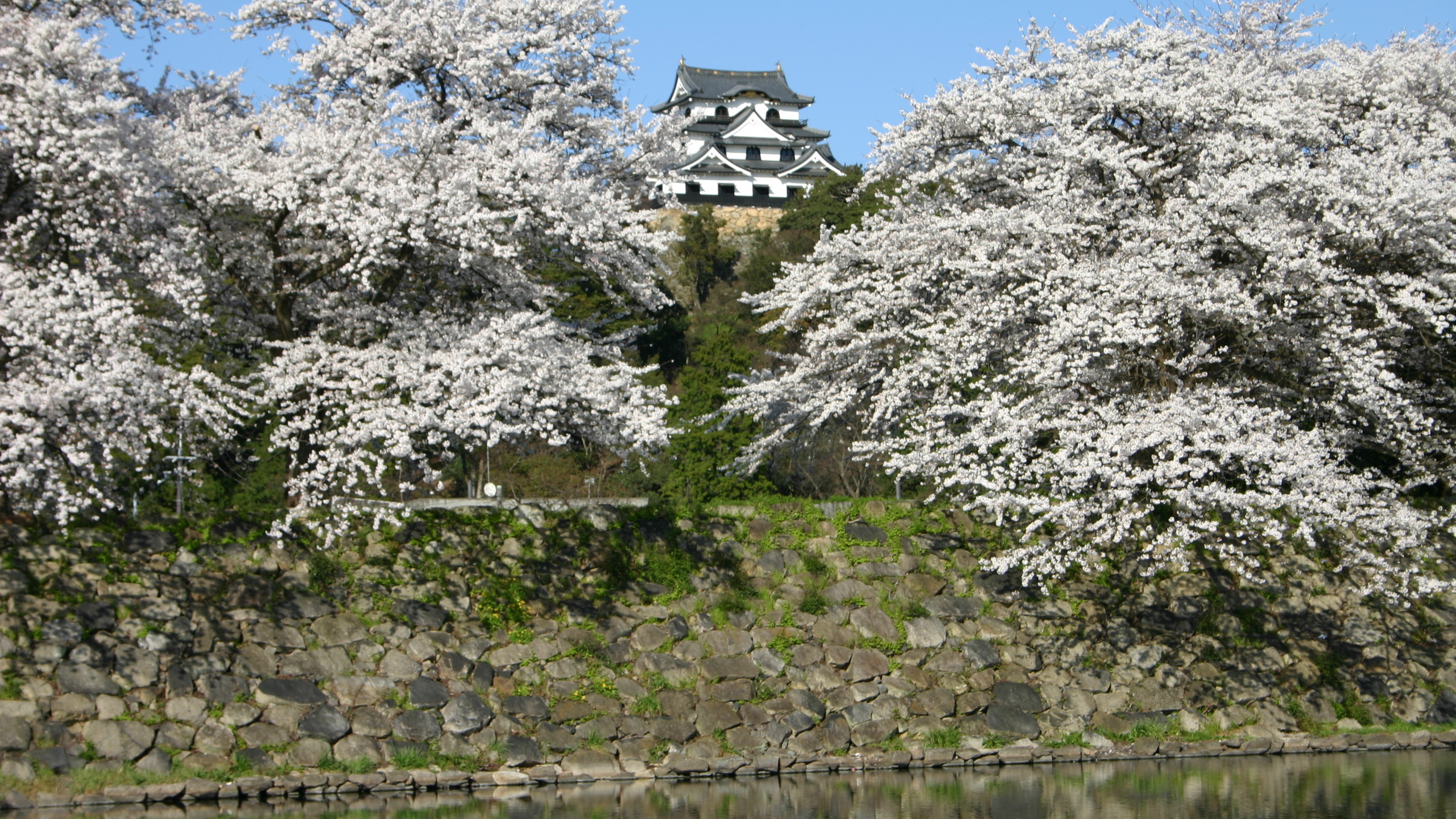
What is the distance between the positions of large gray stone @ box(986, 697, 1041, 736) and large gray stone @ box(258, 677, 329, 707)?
7993 millimetres

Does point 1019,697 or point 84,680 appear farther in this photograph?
point 1019,697

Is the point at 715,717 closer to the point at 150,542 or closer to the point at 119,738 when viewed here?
the point at 119,738

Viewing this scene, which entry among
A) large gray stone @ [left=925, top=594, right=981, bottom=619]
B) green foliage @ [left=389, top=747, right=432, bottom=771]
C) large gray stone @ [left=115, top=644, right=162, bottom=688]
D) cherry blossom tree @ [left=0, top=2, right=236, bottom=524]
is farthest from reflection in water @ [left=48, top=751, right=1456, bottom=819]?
cherry blossom tree @ [left=0, top=2, right=236, bottom=524]

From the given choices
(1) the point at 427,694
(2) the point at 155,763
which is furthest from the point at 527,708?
(2) the point at 155,763

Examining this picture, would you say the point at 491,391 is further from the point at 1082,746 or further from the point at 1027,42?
the point at 1027,42

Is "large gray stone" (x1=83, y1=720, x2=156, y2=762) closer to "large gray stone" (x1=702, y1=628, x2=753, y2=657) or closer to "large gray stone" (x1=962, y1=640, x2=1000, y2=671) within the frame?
"large gray stone" (x1=702, y1=628, x2=753, y2=657)

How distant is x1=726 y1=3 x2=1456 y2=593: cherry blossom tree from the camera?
14.9 m

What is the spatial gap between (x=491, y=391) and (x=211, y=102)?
5663 millimetres

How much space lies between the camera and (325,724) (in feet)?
44.0

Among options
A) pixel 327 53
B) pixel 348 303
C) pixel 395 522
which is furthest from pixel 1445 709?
pixel 327 53

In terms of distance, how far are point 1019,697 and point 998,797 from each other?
11.9 ft

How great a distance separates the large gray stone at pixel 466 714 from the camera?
13883 mm

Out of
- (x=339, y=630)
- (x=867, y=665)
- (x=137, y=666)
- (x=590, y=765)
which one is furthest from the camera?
(x=867, y=665)

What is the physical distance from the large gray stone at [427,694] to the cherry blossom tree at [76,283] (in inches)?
144
